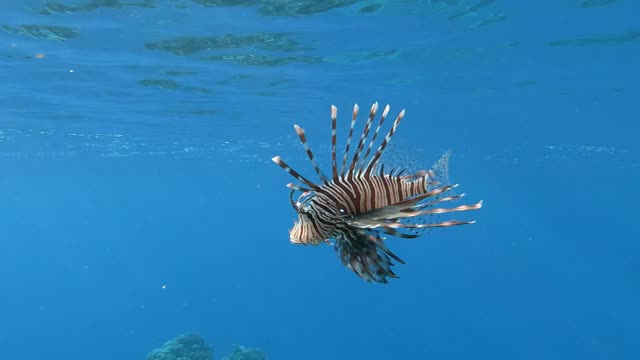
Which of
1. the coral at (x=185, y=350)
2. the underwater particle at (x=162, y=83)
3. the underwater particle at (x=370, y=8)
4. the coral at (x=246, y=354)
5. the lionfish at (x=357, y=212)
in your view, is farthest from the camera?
the coral at (x=246, y=354)

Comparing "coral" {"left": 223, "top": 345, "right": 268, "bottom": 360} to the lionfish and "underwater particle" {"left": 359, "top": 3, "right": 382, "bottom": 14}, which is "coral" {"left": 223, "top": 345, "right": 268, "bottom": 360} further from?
the lionfish

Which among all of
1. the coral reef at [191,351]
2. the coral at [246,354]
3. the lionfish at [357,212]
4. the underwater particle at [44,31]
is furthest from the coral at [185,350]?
the lionfish at [357,212]

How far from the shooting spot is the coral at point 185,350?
15445 millimetres

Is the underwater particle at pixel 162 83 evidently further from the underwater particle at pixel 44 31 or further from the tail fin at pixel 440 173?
the tail fin at pixel 440 173

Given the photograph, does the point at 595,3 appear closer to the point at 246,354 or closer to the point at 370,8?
the point at 370,8

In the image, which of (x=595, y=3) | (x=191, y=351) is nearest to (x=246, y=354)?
(x=191, y=351)

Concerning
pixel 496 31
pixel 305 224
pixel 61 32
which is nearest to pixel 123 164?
pixel 61 32

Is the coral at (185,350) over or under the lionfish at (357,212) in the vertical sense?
under

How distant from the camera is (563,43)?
13.3 meters

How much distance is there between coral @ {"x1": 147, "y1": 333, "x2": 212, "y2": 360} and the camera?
15.4 m

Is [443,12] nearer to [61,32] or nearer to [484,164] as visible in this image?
[61,32]

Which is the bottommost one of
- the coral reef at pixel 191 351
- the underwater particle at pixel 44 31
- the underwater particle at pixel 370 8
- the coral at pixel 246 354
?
the coral at pixel 246 354

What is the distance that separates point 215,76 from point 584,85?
35.5 feet

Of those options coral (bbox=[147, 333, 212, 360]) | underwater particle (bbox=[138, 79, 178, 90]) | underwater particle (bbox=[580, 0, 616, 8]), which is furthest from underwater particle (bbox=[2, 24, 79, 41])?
underwater particle (bbox=[580, 0, 616, 8])
